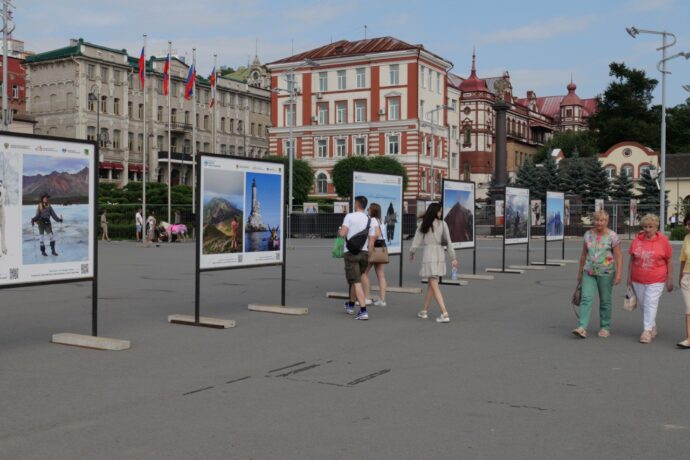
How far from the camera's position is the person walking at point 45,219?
9.56 meters

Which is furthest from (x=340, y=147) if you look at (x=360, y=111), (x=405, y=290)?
(x=405, y=290)

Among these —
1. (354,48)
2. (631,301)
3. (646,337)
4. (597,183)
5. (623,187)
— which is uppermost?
(354,48)

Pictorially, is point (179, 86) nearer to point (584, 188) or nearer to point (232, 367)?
point (584, 188)

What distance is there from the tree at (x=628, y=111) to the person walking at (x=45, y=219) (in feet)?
320

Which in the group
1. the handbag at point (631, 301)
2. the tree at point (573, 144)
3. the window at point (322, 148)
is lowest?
the handbag at point (631, 301)

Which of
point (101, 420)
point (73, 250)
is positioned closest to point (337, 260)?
point (73, 250)

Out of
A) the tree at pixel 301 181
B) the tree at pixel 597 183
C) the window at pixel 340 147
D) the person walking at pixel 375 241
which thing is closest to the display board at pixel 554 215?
the person walking at pixel 375 241

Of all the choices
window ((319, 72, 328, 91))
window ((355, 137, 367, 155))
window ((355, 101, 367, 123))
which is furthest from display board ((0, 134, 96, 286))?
window ((319, 72, 328, 91))

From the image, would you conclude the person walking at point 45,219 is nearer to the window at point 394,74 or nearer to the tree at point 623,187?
the tree at point 623,187

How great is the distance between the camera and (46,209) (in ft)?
31.7

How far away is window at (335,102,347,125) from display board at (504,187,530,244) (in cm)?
6580

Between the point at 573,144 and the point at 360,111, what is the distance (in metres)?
37.0

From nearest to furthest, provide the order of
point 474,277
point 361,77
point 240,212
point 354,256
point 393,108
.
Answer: point 240,212 → point 354,256 → point 474,277 → point 393,108 → point 361,77

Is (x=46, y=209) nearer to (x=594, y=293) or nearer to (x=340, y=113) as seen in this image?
(x=594, y=293)
